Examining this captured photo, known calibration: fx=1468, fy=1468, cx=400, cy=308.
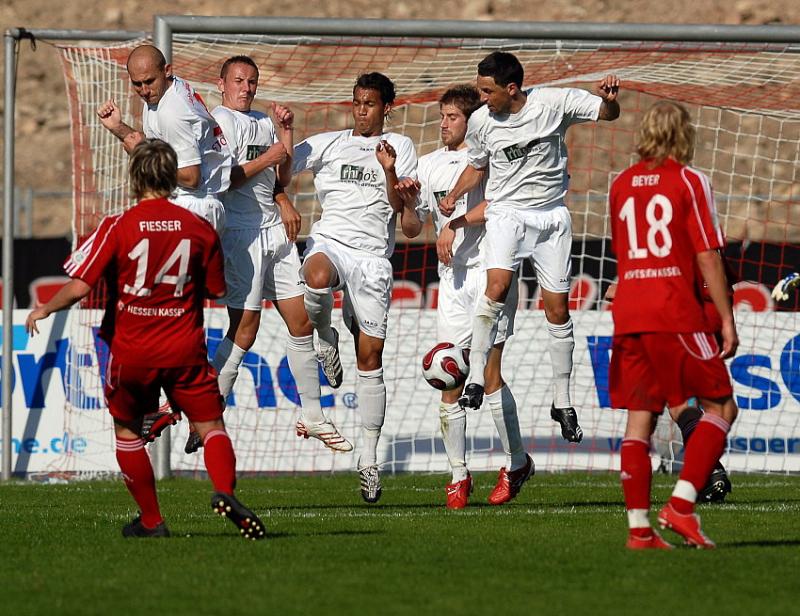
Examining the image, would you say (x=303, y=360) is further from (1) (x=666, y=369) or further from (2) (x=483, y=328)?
(1) (x=666, y=369)

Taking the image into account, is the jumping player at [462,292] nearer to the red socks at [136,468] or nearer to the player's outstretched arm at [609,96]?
the player's outstretched arm at [609,96]

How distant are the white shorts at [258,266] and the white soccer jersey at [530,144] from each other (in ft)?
5.25

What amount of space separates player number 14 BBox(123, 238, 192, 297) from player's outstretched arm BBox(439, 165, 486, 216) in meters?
3.23

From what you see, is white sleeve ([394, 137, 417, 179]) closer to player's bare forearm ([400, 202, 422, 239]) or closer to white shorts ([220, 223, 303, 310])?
player's bare forearm ([400, 202, 422, 239])

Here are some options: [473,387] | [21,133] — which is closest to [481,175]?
[473,387]

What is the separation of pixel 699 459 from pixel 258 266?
449 cm

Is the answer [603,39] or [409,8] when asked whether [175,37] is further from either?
[409,8]

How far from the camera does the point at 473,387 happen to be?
357 inches

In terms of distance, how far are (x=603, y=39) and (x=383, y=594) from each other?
7.26 meters

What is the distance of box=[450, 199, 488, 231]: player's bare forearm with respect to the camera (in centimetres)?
1003

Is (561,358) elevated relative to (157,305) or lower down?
lower down

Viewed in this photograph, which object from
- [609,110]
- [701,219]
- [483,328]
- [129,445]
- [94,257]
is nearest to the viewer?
[701,219]

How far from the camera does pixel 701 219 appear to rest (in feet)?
21.3

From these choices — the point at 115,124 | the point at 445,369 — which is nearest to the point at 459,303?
the point at 445,369
